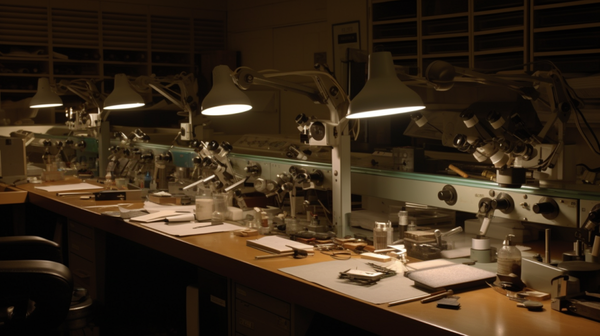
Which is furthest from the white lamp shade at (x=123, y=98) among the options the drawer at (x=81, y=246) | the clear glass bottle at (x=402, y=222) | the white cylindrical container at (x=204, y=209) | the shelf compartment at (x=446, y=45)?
the shelf compartment at (x=446, y=45)

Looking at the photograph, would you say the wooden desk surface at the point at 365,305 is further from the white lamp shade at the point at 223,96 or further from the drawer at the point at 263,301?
the white lamp shade at the point at 223,96

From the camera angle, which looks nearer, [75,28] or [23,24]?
[23,24]

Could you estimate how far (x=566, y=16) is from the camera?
421 centimetres

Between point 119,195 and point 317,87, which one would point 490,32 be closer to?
point 317,87

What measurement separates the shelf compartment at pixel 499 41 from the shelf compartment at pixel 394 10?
2.38 ft

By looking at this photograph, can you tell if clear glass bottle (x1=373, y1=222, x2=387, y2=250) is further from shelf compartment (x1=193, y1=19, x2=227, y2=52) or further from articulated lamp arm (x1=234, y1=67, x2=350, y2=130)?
shelf compartment (x1=193, y1=19, x2=227, y2=52)

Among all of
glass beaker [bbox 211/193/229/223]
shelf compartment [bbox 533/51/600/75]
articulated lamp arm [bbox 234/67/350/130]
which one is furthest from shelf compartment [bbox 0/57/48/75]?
shelf compartment [bbox 533/51/600/75]

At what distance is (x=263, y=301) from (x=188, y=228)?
0.77 metres

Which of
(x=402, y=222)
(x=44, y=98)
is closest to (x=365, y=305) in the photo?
(x=402, y=222)

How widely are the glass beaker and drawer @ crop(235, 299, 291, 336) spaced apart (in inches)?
29.8

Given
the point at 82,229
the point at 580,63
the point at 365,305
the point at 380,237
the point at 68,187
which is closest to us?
the point at 365,305

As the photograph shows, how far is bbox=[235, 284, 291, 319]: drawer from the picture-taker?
2124 mm

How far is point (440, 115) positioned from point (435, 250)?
0.81 meters

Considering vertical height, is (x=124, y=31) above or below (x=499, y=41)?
above
